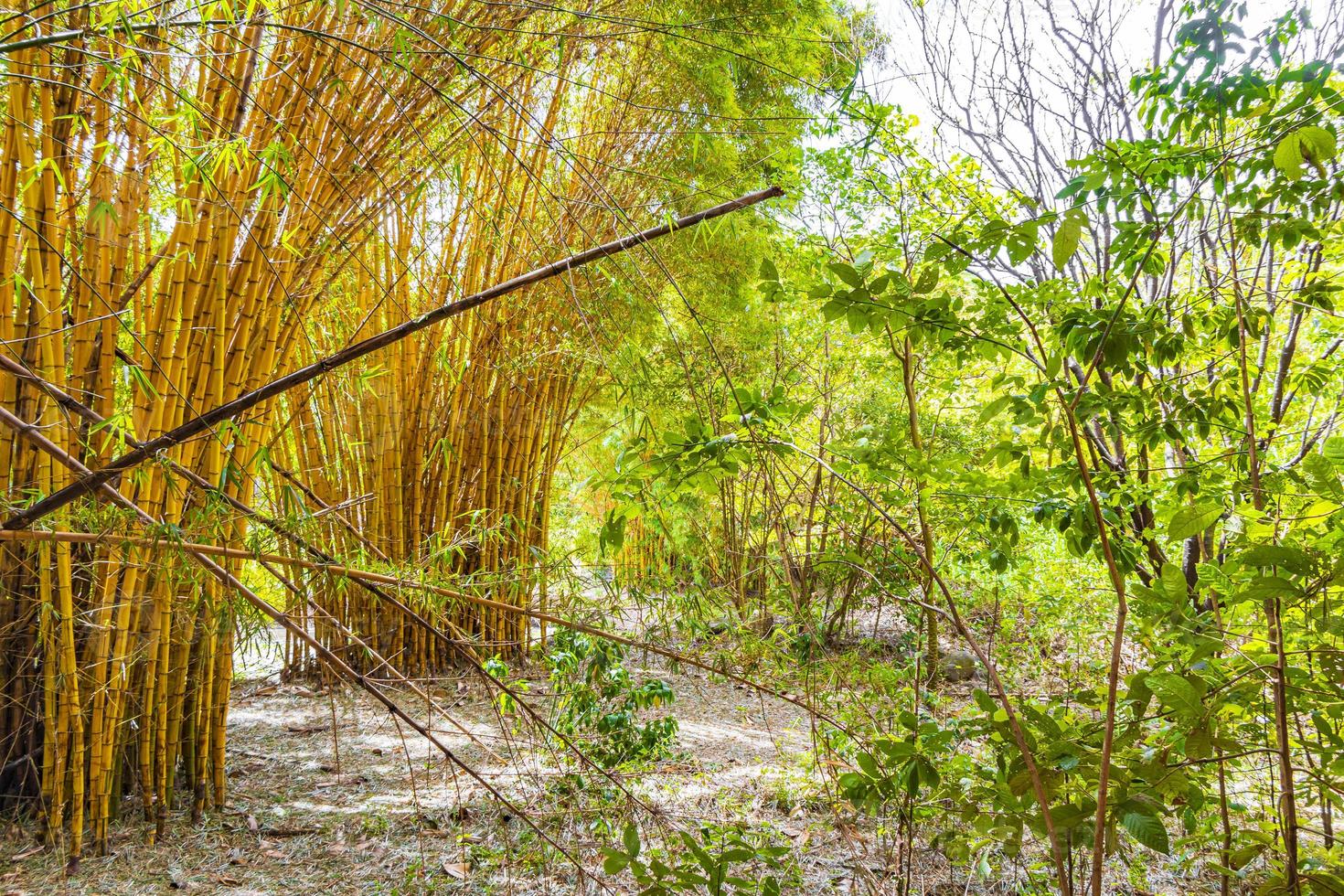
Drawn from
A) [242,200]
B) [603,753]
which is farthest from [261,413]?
[603,753]

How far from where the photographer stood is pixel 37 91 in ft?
4.90

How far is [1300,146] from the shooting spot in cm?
85

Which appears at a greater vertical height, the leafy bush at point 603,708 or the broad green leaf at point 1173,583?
the broad green leaf at point 1173,583

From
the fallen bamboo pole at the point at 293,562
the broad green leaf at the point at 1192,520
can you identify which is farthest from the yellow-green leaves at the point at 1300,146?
the fallen bamboo pole at the point at 293,562

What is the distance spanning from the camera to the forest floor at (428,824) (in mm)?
1707

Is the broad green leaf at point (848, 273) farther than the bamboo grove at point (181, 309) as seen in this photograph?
No

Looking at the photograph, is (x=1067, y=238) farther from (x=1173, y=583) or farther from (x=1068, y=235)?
(x=1173, y=583)

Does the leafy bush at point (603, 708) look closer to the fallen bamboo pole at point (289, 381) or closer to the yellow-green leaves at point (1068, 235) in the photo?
the fallen bamboo pole at point (289, 381)

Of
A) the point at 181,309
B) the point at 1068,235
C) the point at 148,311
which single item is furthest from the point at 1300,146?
the point at 148,311

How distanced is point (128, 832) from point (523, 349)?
7.25ft

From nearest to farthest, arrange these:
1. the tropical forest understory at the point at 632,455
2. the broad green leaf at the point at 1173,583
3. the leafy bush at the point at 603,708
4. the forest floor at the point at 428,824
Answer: the broad green leaf at the point at 1173,583
the tropical forest understory at the point at 632,455
the forest floor at the point at 428,824
the leafy bush at the point at 603,708

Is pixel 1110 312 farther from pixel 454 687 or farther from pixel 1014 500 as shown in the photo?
pixel 454 687

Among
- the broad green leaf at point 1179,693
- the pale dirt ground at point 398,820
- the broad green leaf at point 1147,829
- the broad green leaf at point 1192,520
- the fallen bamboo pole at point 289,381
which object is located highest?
the fallen bamboo pole at point 289,381

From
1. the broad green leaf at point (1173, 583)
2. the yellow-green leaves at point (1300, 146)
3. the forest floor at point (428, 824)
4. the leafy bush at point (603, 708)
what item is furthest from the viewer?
the leafy bush at point (603, 708)
